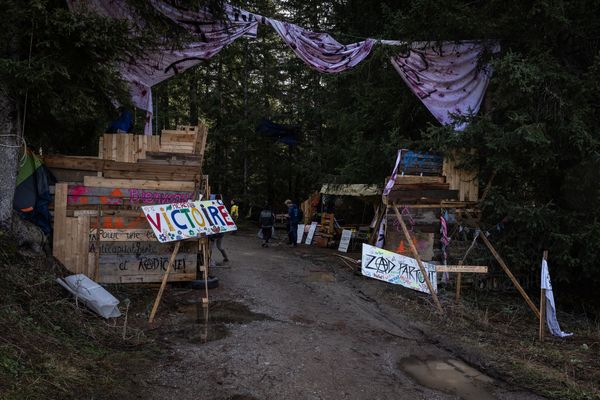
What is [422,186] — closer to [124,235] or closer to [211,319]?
[211,319]

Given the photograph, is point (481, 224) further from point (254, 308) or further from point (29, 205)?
point (29, 205)

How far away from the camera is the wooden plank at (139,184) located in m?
8.73

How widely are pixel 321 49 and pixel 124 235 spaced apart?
21.4 ft

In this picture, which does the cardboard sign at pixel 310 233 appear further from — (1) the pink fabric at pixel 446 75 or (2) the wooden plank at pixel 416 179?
(1) the pink fabric at pixel 446 75

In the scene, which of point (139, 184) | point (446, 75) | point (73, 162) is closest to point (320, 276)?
point (139, 184)

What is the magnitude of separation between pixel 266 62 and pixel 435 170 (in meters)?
19.2

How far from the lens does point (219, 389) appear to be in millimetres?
5031

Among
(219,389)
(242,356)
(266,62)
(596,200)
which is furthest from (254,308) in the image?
(266,62)

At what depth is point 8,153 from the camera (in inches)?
281

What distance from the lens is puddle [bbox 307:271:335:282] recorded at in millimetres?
11594

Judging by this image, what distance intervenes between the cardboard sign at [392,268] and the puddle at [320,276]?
2829mm

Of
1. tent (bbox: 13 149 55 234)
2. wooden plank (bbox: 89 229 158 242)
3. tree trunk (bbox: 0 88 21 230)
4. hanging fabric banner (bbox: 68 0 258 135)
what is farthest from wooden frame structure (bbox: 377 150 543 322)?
tree trunk (bbox: 0 88 21 230)

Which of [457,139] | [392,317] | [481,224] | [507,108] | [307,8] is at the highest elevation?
[307,8]

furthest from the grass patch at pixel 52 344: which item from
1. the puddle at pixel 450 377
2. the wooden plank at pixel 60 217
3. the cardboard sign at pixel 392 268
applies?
the cardboard sign at pixel 392 268
